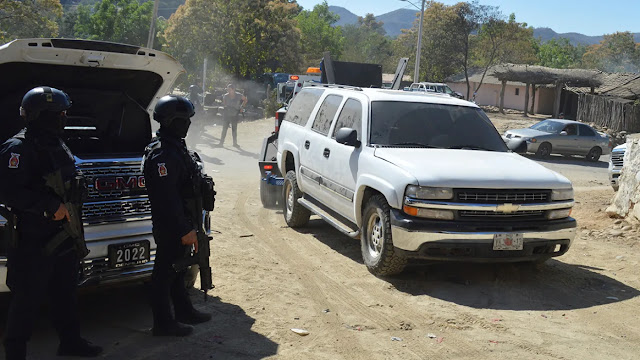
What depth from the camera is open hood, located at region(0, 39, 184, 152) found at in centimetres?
539

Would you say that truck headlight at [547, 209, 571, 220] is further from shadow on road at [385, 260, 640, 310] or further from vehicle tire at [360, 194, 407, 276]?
vehicle tire at [360, 194, 407, 276]

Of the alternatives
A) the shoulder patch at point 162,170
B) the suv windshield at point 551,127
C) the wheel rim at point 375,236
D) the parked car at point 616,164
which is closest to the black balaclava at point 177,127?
the shoulder patch at point 162,170

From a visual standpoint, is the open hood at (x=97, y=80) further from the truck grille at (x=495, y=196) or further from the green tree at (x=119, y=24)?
the green tree at (x=119, y=24)

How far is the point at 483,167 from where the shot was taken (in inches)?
268

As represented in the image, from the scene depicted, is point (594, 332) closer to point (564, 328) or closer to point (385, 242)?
point (564, 328)

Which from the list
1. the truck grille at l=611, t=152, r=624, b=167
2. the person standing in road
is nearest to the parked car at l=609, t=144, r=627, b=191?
the truck grille at l=611, t=152, r=624, b=167

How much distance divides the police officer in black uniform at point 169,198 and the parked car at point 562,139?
20.5 m

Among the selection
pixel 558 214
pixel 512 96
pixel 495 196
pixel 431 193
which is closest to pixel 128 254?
pixel 431 193

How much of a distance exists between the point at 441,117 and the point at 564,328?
306 cm

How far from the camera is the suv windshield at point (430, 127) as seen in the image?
764 centimetres

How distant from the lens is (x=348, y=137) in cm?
747

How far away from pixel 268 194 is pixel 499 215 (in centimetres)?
525

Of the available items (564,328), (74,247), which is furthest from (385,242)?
(74,247)

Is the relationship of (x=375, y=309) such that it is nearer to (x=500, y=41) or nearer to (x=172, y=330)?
(x=172, y=330)
